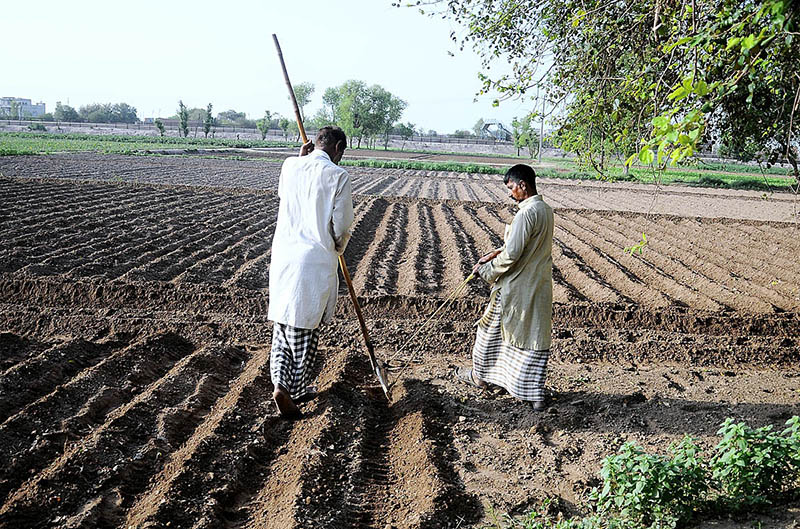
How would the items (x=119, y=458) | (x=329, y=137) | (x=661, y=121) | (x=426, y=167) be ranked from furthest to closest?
(x=426, y=167) < (x=329, y=137) < (x=119, y=458) < (x=661, y=121)

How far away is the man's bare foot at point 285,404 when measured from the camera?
4.34 meters

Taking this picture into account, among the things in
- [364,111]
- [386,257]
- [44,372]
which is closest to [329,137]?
[44,372]

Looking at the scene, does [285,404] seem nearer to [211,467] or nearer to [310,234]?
[211,467]

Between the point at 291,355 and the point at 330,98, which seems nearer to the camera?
the point at 291,355

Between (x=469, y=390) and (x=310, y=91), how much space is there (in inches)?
4488

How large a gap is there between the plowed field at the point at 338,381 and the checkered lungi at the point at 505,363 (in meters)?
0.16

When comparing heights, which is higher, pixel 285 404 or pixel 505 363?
pixel 505 363

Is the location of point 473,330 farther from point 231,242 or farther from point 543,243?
point 231,242

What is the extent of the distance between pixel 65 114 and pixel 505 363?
378ft

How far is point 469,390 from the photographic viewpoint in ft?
17.0

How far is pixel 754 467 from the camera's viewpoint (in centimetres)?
323

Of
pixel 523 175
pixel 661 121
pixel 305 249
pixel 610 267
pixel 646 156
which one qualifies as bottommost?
pixel 610 267

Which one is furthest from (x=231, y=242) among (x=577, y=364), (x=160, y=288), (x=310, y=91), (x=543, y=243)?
(x=310, y=91)

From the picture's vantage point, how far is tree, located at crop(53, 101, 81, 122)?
10300 cm
